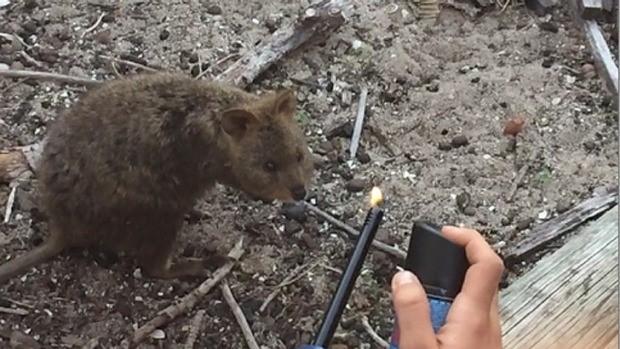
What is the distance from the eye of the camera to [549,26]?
5379 mm

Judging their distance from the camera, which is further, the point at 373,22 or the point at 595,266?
the point at 373,22

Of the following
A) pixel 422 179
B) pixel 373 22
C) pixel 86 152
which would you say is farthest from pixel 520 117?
pixel 86 152

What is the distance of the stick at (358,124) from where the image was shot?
15.7ft

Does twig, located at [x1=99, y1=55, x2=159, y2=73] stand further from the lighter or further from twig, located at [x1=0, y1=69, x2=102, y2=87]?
the lighter

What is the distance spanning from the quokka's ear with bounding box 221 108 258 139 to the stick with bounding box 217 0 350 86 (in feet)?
2.70

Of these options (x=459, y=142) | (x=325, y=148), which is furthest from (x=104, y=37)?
(x=459, y=142)

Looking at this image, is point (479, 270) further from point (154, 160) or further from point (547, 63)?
point (547, 63)

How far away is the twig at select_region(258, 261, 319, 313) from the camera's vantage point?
4176 millimetres

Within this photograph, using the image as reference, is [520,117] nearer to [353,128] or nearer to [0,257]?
[353,128]

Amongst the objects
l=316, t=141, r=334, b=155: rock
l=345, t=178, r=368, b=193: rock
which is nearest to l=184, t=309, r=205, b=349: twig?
l=345, t=178, r=368, b=193: rock

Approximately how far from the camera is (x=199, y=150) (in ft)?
13.8

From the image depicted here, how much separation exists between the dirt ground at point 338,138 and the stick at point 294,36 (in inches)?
3.4

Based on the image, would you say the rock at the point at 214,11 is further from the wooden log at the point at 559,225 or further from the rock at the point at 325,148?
the wooden log at the point at 559,225

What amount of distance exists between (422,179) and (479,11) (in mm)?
1193
